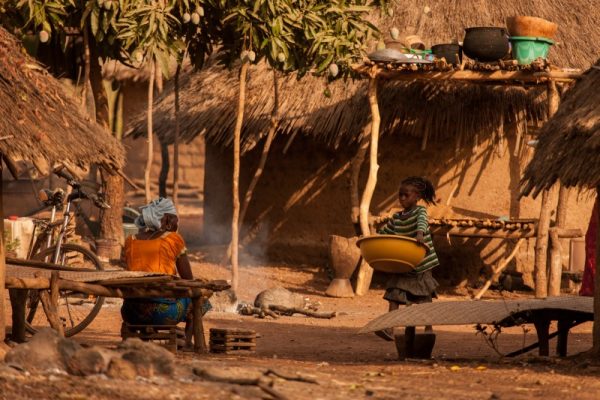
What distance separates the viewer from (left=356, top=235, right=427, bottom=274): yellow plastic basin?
9500mm

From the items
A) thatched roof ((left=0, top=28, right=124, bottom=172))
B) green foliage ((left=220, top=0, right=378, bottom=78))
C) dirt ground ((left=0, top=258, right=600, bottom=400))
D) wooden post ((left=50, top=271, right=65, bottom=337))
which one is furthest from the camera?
green foliage ((left=220, top=0, right=378, bottom=78))

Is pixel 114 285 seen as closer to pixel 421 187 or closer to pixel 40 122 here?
pixel 40 122

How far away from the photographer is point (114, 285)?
27.2ft

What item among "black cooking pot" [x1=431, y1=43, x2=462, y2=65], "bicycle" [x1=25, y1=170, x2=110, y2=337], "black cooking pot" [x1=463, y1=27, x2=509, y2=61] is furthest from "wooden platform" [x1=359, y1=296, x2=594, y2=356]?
"black cooking pot" [x1=431, y1=43, x2=462, y2=65]

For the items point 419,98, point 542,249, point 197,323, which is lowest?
point 197,323

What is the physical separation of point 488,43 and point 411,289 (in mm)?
3959

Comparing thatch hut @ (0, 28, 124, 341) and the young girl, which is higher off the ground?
thatch hut @ (0, 28, 124, 341)

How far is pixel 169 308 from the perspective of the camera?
8727 mm

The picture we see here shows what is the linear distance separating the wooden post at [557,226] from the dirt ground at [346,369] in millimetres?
1513

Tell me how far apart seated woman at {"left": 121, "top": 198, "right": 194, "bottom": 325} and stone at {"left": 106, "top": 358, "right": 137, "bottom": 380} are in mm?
2269

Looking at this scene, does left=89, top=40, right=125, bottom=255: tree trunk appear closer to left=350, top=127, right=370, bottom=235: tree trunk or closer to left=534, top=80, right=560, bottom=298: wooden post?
left=350, top=127, right=370, bottom=235: tree trunk

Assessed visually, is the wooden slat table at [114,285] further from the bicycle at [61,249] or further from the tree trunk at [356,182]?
the tree trunk at [356,182]

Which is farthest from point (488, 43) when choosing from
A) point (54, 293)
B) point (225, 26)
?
point (54, 293)

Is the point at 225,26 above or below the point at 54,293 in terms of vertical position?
above
